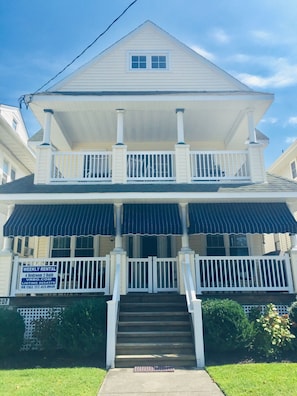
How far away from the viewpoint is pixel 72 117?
12.9 meters

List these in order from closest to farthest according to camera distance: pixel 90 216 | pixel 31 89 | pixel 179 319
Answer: pixel 179 319 < pixel 90 216 < pixel 31 89

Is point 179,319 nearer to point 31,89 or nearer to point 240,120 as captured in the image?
point 240,120

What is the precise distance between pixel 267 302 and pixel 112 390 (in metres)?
5.72

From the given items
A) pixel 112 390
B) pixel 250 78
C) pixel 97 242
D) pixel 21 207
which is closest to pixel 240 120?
pixel 250 78

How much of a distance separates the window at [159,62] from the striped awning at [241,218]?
6.00 meters

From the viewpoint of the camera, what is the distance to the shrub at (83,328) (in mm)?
8242

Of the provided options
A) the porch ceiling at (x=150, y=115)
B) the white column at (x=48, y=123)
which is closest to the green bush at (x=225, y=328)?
the porch ceiling at (x=150, y=115)

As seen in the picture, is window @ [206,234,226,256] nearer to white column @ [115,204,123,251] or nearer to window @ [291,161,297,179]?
white column @ [115,204,123,251]

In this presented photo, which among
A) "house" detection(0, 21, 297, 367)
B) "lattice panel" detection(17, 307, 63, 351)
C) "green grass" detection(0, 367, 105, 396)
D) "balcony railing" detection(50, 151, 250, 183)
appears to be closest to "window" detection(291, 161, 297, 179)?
"house" detection(0, 21, 297, 367)

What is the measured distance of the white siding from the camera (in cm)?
1290

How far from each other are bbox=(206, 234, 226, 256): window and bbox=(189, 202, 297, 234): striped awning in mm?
2599

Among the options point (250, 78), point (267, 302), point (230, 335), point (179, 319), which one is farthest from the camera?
point (250, 78)

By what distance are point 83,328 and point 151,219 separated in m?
3.91

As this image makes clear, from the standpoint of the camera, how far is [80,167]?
41.1 feet
